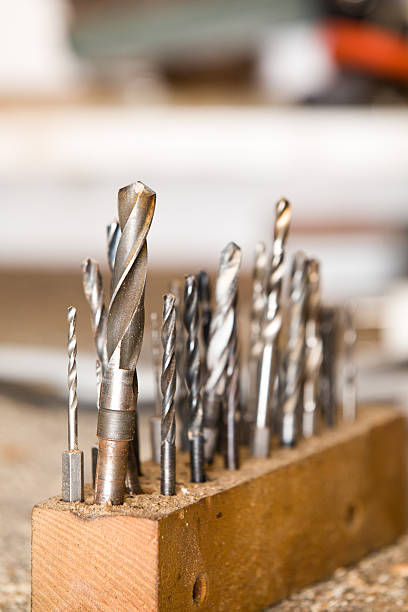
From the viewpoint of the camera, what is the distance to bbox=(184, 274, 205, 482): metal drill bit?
1.22 feet

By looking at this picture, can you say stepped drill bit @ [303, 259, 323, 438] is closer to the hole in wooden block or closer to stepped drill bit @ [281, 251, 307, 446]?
stepped drill bit @ [281, 251, 307, 446]

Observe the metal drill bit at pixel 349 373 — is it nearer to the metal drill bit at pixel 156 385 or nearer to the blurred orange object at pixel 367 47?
the metal drill bit at pixel 156 385

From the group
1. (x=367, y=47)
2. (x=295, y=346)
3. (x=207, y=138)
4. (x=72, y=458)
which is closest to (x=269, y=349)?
(x=295, y=346)

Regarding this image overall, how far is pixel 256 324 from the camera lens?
0.46m

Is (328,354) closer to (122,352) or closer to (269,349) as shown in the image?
(269,349)

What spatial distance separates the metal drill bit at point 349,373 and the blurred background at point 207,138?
35 centimetres

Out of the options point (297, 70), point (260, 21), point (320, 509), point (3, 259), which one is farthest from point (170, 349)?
point (3, 259)

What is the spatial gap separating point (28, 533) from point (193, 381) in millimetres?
180

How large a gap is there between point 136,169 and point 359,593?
58.3 inches

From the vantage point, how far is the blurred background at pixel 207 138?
147 centimetres

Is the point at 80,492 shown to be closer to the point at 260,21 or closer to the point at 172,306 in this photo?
the point at 172,306

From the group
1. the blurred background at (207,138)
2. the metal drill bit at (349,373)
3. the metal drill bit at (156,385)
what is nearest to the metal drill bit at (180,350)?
the metal drill bit at (156,385)

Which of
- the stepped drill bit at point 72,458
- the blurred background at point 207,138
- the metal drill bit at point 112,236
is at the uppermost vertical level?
the blurred background at point 207,138

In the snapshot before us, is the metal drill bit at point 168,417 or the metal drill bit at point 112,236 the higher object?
the metal drill bit at point 112,236
